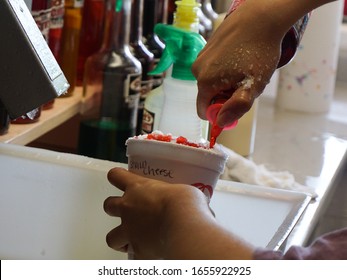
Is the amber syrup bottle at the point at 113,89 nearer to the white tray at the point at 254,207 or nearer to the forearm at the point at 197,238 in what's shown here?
the white tray at the point at 254,207

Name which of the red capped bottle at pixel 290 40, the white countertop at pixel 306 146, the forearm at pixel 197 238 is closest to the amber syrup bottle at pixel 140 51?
the white countertop at pixel 306 146

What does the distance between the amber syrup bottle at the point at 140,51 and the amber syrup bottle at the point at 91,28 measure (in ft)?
0.28

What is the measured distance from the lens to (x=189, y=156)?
0.91 metres

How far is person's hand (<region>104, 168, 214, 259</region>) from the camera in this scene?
0.80 metres

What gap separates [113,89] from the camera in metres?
1.52

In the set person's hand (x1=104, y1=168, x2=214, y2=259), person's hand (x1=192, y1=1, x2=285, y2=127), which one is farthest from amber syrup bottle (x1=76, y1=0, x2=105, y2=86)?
person's hand (x1=104, y1=168, x2=214, y2=259)

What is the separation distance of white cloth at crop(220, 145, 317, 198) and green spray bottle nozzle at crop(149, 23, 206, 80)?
0.60 ft

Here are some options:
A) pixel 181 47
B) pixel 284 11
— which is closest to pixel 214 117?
pixel 284 11

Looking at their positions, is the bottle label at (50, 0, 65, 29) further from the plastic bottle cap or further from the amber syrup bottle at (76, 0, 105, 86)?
the plastic bottle cap

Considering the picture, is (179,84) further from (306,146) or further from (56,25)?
(306,146)

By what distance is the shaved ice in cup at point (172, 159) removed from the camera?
90 cm

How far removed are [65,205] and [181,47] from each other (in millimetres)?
327

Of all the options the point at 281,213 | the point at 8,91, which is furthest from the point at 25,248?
the point at 281,213
